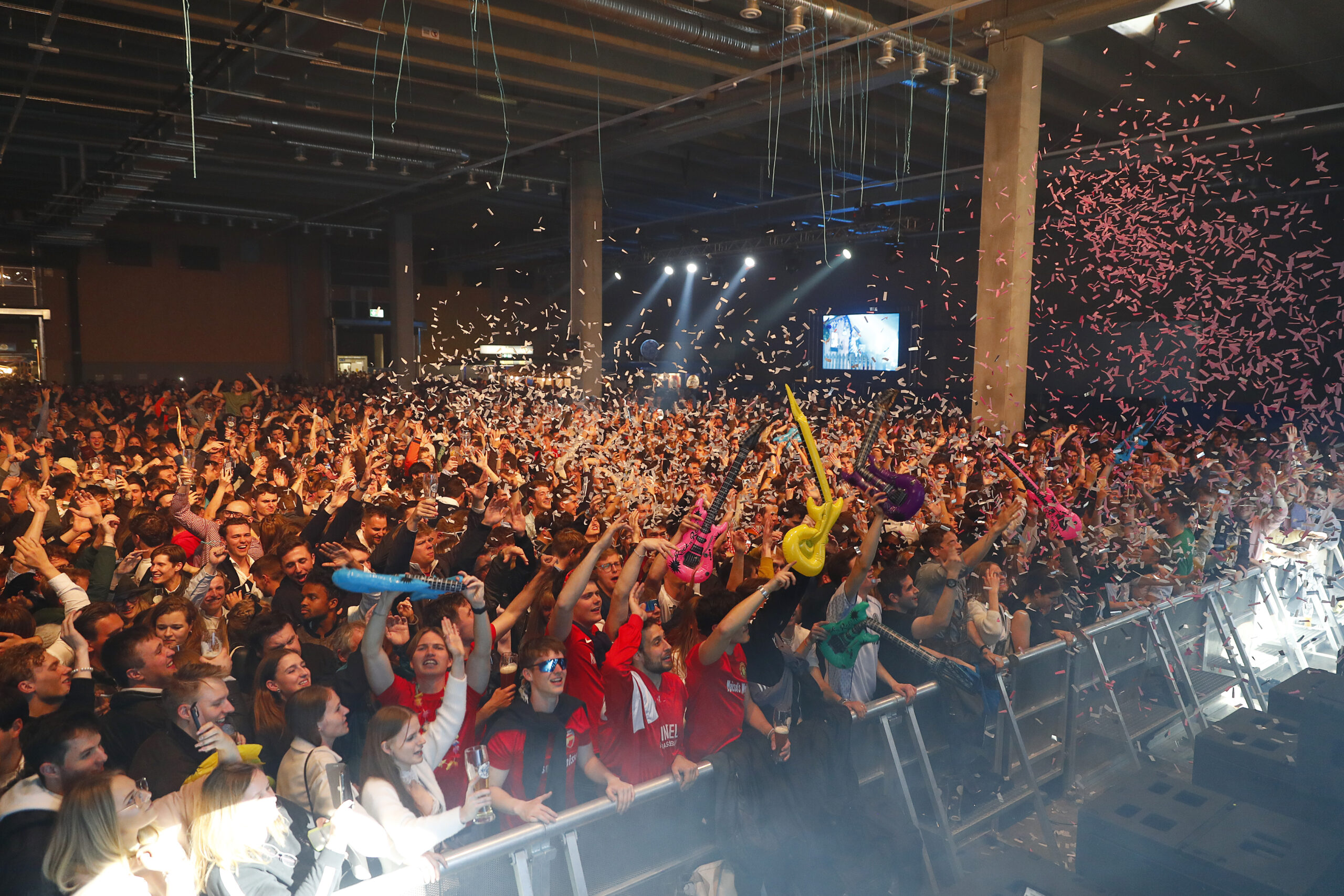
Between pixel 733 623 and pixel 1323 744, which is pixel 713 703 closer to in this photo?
pixel 733 623

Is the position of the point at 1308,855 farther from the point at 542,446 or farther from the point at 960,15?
the point at 960,15

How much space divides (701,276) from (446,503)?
59.9 feet

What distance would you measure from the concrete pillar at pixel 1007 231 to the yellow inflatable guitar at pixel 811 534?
7.06 meters

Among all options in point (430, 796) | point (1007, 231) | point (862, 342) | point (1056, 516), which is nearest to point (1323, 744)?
point (1056, 516)

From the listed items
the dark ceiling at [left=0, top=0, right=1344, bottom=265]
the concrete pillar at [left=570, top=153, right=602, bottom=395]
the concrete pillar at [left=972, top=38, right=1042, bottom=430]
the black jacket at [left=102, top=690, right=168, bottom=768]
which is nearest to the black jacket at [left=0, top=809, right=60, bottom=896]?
the black jacket at [left=102, top=690, right=168, bottom=768]

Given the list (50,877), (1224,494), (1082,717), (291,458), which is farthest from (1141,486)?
(291,458)

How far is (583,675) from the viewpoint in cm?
327

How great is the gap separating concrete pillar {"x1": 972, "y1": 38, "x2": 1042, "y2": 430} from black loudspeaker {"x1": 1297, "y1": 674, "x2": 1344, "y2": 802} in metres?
6.44

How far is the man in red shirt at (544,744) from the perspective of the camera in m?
2.75

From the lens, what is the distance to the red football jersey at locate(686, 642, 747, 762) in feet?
10.3

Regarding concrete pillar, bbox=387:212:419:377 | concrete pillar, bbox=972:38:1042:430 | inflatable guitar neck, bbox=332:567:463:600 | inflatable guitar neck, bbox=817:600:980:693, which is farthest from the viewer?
concrete pillar, bbox=387:212:419:377

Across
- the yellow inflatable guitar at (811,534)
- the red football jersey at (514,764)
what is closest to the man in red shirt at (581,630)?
the red football jersey at (514,764)

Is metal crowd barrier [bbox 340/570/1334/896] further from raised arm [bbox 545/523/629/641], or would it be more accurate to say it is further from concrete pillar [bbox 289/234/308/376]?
concrete pillar [bbox 289/234/308/376]

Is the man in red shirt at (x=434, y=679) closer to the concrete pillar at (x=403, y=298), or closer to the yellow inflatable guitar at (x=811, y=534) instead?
the yellow inflatable guitar at (x=811, y=534)
